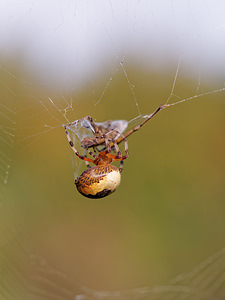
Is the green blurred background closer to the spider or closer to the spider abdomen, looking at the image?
the spider

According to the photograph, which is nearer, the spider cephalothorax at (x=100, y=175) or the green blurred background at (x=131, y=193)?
the spider cephalothorax at (x=100, y=175)

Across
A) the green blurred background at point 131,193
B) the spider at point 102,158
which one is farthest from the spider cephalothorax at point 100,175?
the green blurred background at point 131,193

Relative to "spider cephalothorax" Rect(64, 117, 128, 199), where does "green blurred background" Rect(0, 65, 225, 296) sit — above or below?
above

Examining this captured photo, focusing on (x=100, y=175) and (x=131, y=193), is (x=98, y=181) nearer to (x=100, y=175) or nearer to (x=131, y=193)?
(x=100, y=175)

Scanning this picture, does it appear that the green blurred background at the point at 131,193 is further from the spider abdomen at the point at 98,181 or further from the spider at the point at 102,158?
the spider abdomen at the point at 98,181

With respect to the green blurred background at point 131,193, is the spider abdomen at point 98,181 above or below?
below

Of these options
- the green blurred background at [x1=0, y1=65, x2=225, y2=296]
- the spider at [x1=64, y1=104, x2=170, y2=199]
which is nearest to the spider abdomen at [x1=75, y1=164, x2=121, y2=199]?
the spider at [x1=64, y1=104, x2=170, y2=199]

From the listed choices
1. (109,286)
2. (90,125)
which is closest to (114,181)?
(90,125)
